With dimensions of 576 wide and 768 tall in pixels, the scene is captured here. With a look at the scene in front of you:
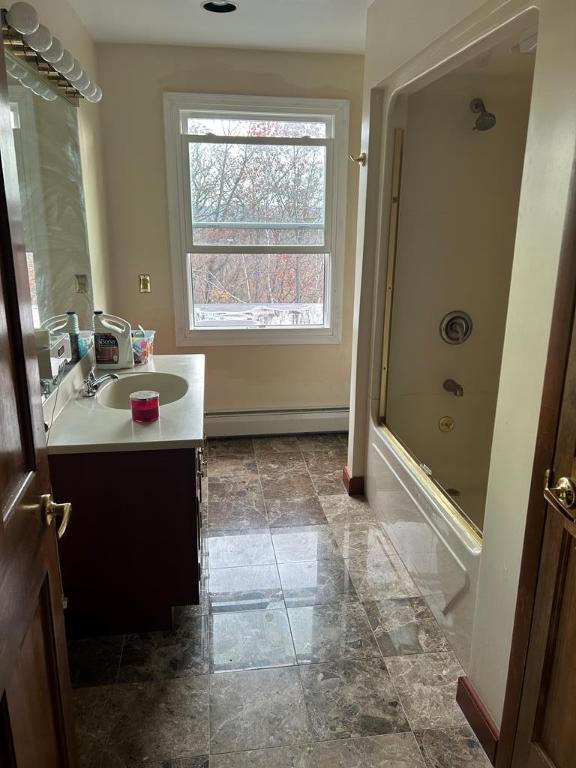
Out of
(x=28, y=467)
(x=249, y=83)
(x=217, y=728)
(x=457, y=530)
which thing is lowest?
(x=217, y=728)

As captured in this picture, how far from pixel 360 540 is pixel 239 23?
259cm

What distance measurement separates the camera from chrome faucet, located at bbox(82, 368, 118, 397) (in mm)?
2207

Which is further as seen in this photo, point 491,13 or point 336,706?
point 336,706

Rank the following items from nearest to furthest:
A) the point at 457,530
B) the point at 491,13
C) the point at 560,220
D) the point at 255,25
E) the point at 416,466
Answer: the point at 560,220
the point at 491,13
the point at 457,530
the point at 416,466
the point at 255,25

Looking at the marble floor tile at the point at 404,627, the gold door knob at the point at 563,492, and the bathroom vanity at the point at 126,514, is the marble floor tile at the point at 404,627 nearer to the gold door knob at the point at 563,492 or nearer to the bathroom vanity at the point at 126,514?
the bathroom vanity at the point at 126,514

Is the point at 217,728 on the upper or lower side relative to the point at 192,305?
lower

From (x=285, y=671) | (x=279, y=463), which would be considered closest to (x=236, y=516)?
(x=279, y=463)

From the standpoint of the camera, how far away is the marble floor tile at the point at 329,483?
310 cm

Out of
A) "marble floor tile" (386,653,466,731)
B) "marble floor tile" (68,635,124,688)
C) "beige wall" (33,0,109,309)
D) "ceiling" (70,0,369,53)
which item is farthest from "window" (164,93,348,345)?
"marble floor tile" (386,653,466,731)

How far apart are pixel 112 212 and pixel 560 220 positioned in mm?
2729

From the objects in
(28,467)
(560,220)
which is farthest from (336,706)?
(560,220)

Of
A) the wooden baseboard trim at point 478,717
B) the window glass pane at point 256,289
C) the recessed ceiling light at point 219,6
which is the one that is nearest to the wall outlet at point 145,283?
the window glass pane at point 256,289

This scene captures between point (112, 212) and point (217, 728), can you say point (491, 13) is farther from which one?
point (112, 212)

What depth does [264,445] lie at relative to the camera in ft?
12.2
